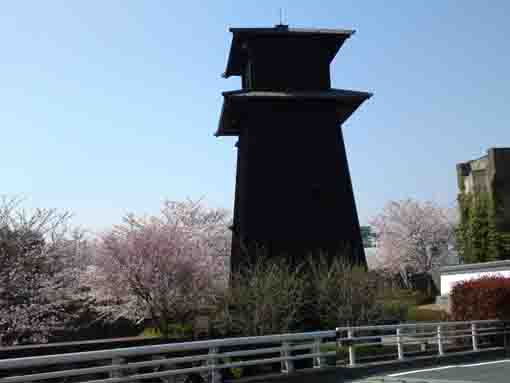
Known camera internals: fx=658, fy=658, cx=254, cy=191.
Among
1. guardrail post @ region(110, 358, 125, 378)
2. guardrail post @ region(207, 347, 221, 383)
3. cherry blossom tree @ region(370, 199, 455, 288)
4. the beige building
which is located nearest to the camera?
guardrail post @ region(110, 358, 125, 378)

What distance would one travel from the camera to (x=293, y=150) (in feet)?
91.6

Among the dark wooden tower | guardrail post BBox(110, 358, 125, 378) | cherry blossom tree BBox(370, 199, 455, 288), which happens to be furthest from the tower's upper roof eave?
cherry blossom tree BBox(370, 199, 455, 288)

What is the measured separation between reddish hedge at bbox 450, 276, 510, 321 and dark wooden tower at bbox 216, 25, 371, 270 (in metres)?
5.09

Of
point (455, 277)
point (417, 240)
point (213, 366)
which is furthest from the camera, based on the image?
point (417, 240)

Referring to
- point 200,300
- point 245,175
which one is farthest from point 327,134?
point 200,300

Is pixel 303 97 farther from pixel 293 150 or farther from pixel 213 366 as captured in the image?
pixel 213 366

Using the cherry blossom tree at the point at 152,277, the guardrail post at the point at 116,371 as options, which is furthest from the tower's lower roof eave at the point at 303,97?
the guardrail post at the point at 116,371

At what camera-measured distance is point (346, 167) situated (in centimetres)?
2850

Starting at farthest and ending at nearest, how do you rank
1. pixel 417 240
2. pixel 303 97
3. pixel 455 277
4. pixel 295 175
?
pixel 417 240, pixel 455 277, pixel 295 175, pixel 303 97

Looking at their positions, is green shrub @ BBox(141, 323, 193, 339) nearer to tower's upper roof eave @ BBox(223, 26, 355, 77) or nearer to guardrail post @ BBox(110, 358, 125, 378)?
tower's upper roof eave @ BBox(223, 26, 355, 77)

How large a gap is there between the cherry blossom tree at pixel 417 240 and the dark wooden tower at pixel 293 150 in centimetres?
3889

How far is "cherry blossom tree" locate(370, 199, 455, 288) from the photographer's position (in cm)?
6581

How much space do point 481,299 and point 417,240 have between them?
45.6 metres

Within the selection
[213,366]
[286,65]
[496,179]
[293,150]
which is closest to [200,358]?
[213,366]
